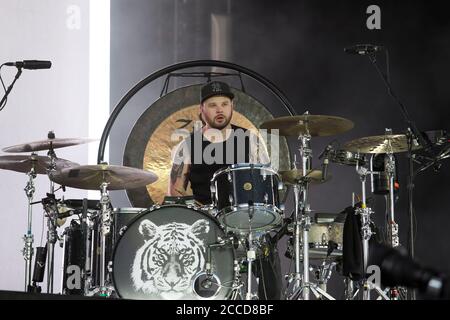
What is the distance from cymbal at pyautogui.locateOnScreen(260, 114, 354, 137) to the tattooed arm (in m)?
1.26

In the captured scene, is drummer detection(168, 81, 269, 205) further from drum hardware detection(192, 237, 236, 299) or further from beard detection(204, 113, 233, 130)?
drum hardware detection(192, 237, 236, 299)

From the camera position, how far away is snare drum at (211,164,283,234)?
5164 mm

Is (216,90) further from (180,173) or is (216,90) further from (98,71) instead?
(98,71)

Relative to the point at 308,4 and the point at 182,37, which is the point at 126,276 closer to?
the point at 182,37

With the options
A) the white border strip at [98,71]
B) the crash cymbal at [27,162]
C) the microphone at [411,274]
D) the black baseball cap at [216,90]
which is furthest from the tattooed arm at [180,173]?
the microphone at [411,274]

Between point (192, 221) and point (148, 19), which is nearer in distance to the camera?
point (192, 221)

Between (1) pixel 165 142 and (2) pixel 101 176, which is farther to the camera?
(1) pixel 165 142

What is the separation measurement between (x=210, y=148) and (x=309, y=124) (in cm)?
116

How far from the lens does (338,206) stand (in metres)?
6.84

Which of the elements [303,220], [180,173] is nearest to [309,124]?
[303,220]

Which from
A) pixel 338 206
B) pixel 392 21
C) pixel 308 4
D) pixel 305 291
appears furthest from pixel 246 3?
pixel 305 291

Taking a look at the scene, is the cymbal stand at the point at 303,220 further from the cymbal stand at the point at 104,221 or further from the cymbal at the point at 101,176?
the cymbal stand at the point at 104,221

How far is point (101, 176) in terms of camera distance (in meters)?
5.44
